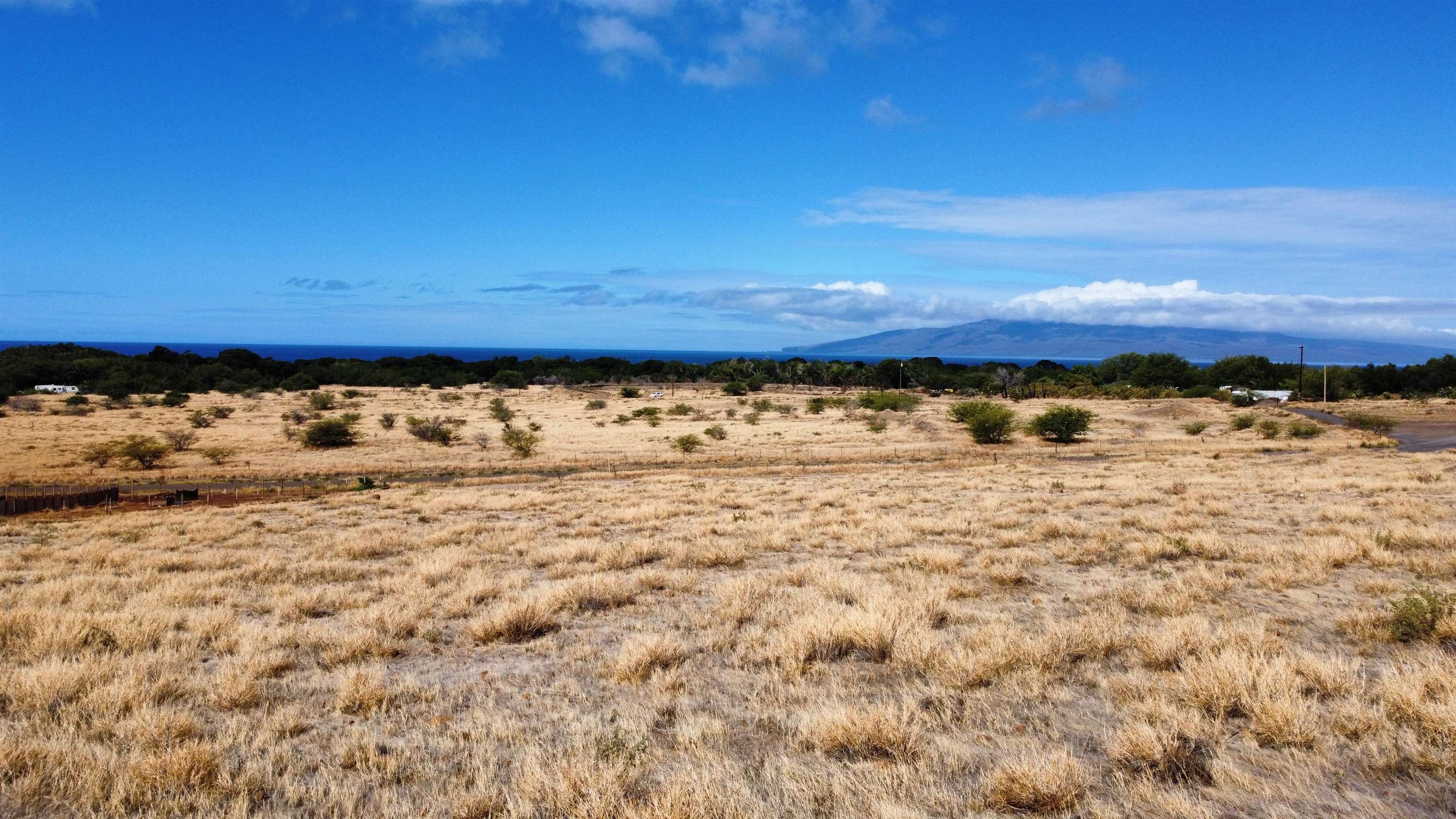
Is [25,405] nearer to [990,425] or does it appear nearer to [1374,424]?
[990,425]

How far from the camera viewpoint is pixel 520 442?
3578 cm

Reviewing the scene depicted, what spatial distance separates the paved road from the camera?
3500 centimetres

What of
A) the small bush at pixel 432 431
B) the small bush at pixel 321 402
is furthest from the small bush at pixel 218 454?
the small bush at pixel 321 402

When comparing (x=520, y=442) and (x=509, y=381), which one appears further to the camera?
(x=509, y=381)

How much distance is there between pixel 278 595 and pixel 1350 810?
35.3ft

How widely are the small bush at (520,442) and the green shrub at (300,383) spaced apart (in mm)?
52944

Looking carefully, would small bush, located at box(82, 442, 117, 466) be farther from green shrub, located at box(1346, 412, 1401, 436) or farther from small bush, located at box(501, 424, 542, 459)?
green shrub, located at box(1346, 412, 1401, 436)

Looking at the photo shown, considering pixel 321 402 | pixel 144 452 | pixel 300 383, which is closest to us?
pixel 144 452

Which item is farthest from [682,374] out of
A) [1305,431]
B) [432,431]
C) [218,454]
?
[1305,431]

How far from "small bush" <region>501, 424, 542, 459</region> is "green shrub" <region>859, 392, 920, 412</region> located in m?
29.6

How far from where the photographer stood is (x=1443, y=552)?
10664 mm

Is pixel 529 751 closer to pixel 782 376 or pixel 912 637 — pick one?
pixel 912 637

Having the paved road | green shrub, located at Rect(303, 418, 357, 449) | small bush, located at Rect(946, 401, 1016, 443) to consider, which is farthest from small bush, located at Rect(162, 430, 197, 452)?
the paved road

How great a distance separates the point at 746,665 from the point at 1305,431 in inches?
1871
